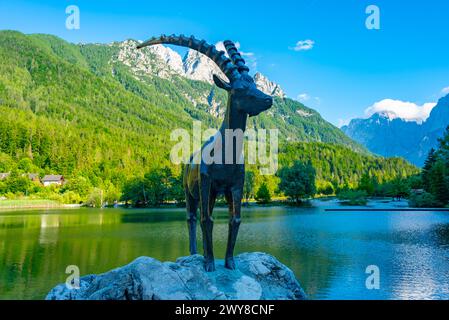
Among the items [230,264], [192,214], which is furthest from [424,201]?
[230,264]

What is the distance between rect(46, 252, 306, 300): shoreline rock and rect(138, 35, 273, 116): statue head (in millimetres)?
3221

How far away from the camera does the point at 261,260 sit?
27.5 feet

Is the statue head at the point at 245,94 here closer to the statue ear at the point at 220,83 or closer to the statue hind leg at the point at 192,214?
the statue ear at the point at 220,83

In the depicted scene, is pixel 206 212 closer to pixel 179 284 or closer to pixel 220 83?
pixel 179 284

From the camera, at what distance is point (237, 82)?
720 centimetres

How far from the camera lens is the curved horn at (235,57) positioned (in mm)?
7469

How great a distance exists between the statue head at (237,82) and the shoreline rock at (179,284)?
3.22 metres

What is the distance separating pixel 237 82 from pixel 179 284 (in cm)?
390

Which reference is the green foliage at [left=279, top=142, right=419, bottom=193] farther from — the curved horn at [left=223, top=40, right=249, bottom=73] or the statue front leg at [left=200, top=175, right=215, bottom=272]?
the statue front leg at [left=200, top=175, right=215, bottom=272]

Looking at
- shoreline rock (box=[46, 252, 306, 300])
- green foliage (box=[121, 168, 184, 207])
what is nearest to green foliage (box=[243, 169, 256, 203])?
green foliage (box=[121, 168, 184, 207])

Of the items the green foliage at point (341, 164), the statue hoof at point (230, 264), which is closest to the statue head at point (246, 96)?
the statue hoof at point (230, 264)

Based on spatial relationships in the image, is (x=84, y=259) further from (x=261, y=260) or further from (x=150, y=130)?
(x=150, y=130)
